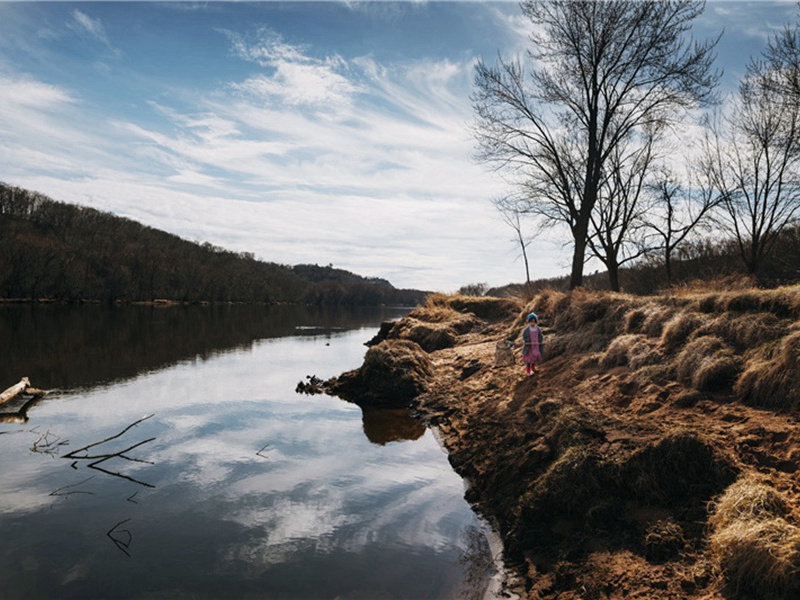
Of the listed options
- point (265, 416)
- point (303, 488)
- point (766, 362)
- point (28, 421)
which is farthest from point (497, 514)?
point (28, 421)

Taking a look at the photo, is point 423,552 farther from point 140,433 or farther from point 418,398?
point 140,433

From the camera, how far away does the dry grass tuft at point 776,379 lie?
6602 mm

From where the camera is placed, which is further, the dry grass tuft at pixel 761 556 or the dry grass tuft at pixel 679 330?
the dry grass tuft at pixel 679 330

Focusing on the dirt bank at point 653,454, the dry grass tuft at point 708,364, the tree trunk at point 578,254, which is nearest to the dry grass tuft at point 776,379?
the dirt bank at point 653,454

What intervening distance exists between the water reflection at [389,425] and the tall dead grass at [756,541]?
7.99 metres

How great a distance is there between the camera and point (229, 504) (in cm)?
830

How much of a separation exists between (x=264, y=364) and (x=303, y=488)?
769 inches

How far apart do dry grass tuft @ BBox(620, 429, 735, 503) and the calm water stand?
214cm

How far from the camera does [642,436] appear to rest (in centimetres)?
694

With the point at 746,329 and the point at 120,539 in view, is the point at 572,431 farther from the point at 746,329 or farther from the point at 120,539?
the point at 120,539

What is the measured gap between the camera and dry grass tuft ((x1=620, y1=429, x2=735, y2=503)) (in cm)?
566

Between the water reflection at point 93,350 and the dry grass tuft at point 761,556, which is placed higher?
the dry grass tuft at point 761,556

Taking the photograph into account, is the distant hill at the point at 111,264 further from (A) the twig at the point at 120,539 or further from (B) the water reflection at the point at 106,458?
(A) the twig at the point at 120,539

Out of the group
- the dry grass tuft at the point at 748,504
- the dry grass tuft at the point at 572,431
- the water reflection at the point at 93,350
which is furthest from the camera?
the water reflection at the point at 93,350
